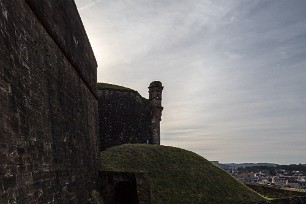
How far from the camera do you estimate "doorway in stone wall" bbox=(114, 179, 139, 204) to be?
14.4 m

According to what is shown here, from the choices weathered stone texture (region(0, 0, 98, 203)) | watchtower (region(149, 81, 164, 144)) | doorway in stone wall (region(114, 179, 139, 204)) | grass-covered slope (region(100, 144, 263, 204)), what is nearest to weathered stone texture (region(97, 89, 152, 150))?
watchtower (region(149, 81, 164, 144))

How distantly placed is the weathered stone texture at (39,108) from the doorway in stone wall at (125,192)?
481 centimetres

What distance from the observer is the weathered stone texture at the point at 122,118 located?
25.4m

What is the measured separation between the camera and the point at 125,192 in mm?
15297

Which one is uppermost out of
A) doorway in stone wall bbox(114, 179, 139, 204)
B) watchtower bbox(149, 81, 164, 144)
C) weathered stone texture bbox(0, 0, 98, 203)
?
watchtower bbox(149, 81, 164, 144)

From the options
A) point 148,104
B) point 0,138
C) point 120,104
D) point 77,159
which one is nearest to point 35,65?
point 0,138

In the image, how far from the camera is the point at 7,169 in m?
4.18

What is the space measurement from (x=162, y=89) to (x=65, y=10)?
21.6 metres

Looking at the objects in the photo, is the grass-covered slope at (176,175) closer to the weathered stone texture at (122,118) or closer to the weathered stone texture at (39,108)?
the weathered stone texture at (122,118)

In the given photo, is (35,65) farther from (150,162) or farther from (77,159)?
(150,162)

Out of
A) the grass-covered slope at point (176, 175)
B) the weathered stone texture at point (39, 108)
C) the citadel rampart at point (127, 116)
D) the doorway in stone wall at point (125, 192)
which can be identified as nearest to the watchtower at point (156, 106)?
the citadel rampart at point (127, 116)

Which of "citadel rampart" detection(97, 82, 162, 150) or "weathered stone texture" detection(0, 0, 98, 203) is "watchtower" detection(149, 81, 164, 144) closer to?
"citadel rampart" detection(97, 82, 162, 150)

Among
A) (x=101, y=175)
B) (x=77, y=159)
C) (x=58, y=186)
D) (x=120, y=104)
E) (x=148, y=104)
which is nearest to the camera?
(x=58, y=186)

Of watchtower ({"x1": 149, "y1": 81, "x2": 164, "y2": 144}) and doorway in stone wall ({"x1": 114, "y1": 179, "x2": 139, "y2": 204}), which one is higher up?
watchtower ({"x1": 149, "y1": 81, "x2": 164, "y2": 144})
